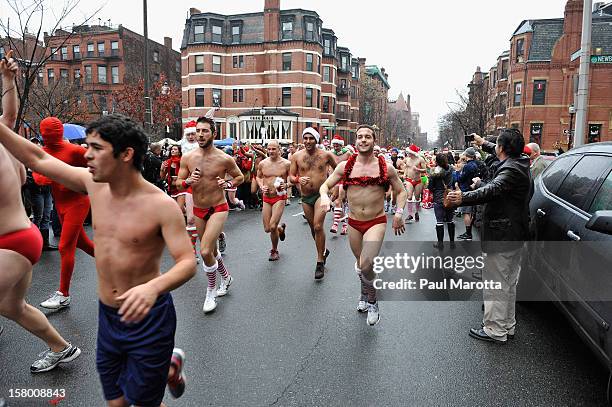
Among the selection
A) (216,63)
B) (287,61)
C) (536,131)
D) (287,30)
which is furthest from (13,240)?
(216,63)

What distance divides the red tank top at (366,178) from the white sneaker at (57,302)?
353cm

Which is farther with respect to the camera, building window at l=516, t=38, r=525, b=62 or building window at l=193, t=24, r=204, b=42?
building window at l=193, t=24, r=204, b=42

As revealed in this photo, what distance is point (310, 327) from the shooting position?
4898 mm

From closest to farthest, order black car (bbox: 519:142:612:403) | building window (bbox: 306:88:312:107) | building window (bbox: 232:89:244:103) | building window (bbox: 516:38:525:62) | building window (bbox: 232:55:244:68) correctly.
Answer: black car (bbox: 519:142:612:403), building window (bbox: 516:38:525:62), building window (bbox: 306:88:312:107), building window (bbox: 232:55:244:68), building window (bbox: 232:89:244:103)

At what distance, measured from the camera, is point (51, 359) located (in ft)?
12.5

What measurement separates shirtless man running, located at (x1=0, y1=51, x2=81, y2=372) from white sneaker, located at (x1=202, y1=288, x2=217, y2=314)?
1865mm

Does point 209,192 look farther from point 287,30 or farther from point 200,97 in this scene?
point 287,30

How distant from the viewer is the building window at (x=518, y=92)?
4281 cm

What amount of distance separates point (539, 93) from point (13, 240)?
4632 cm

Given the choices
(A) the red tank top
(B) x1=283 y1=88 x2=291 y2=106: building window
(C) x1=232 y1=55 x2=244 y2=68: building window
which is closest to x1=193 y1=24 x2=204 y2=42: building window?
(C) x1=232 y1=55 x2=244 y2=68: building window

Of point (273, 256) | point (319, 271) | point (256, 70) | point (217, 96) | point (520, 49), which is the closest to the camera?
point (319, 271)

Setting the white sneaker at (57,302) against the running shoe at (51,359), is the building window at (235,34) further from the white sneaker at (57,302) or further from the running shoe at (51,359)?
the running shoe at (51,359)

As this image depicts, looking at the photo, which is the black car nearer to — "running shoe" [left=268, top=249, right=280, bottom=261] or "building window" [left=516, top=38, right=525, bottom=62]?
"running shoe" [left=268, top=249, right=280, bottom=261]

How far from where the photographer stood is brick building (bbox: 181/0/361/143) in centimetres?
4981
